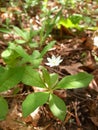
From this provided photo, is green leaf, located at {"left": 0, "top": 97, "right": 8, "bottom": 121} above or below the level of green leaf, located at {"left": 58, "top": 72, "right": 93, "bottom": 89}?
below

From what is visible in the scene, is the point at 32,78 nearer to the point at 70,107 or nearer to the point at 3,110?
the point at 3,110

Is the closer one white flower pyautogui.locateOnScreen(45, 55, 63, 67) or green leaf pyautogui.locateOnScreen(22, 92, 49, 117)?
green leaf pyautogui.locateOnScreen(22, 92, 49, 117)

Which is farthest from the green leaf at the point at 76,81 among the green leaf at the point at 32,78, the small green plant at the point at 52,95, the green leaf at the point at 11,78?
the green leaf at the point at 11,78

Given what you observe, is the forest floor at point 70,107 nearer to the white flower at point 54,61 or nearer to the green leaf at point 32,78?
the white flower at point 54,61

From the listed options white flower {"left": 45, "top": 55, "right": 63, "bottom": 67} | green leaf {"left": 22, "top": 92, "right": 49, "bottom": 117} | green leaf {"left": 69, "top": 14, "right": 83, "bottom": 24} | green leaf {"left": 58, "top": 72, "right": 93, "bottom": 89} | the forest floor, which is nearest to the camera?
green leaf {"left": 22, "top": 92, "right": 49, "bottom": 117}

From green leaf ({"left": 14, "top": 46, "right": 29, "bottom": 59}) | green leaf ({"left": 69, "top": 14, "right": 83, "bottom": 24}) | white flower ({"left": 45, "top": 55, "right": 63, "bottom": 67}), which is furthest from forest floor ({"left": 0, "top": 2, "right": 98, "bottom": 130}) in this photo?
green leaf ({"left": 69, "top": 14, "right": 83, "bottom": 24})

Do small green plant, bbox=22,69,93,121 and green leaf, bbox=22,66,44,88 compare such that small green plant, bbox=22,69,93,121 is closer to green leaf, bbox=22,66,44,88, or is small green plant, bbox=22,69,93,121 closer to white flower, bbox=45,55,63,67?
green leaf, bbox=22,66,44,88

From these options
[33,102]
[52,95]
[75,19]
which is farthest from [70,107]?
[75,19]

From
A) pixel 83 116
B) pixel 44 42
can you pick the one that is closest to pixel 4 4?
pixel 44 42
